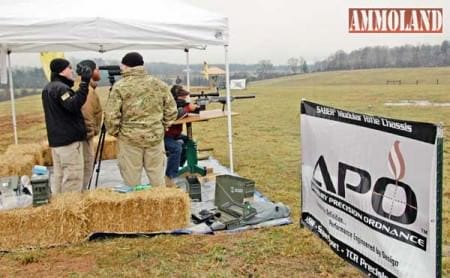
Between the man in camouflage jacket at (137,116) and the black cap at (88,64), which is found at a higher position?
the black cap at (88,64)

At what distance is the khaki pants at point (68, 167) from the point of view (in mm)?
4875

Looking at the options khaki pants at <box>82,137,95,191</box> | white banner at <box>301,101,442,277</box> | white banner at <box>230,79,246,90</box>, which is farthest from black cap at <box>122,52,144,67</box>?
white banner at <box>230,79,246,90</box>

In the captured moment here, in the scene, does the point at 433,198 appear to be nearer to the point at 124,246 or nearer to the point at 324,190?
the point at 324,190

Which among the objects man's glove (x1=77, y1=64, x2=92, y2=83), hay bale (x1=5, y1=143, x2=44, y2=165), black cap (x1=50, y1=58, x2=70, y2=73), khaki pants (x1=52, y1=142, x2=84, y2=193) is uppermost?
black cap (x1=50, y1=58, x2=70, y2=73)

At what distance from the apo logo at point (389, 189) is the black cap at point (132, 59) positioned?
232cm

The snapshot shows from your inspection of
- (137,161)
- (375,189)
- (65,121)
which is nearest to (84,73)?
(65,121)

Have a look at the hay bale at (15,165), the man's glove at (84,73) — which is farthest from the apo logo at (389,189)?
the hay bale at (15,165)

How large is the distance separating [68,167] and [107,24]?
5.07 feet

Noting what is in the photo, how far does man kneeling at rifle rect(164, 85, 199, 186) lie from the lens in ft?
19.7

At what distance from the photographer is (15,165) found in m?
6.38

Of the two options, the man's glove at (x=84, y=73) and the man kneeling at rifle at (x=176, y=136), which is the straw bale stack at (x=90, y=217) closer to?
the man's glove at (x=84, y=73)

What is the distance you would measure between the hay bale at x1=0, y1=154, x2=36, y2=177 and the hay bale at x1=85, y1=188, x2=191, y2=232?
232cm

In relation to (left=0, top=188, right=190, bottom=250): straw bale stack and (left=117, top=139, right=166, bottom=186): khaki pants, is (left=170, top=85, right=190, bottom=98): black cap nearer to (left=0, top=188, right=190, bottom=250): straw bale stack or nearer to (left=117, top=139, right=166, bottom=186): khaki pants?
(left=117, top=139, right=166, bottom=186): khaki pants

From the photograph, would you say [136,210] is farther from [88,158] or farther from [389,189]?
[389,189]
